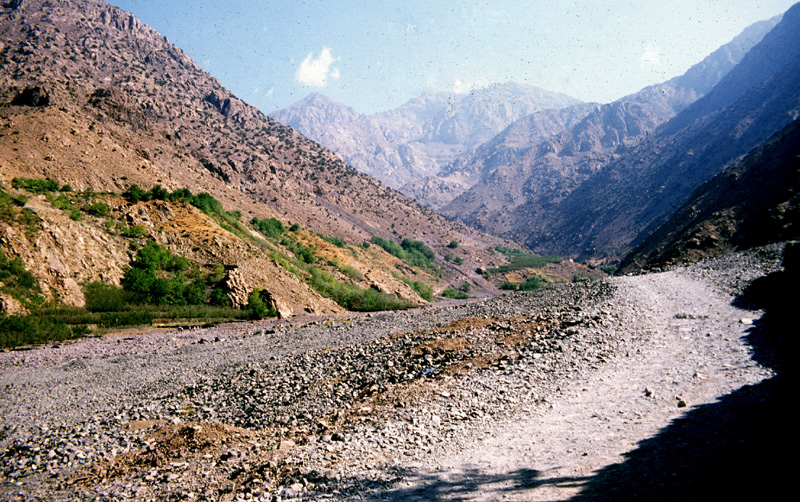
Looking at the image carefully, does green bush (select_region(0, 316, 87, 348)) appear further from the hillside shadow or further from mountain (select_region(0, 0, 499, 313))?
the hillside shadow

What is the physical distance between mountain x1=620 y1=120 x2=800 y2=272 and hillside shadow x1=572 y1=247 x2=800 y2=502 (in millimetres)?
27019

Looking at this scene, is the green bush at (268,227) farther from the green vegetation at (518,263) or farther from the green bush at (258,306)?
the green vegetation at (518,263)

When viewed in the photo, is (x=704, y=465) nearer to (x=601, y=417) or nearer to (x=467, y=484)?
(x=601, y=417)

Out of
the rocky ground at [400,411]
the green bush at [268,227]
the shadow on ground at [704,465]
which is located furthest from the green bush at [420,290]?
the shadow on ground at [704,465]

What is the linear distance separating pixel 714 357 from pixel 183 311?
26.8 m

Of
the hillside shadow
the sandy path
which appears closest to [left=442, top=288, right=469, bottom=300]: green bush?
the sandy path

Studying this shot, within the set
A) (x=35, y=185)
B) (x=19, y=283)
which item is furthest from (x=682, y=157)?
(x=19, y=283)

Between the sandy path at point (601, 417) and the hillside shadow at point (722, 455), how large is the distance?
267 mm

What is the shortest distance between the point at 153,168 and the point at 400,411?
44.6 m

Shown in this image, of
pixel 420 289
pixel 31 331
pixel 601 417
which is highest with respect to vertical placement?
pixel 420 289

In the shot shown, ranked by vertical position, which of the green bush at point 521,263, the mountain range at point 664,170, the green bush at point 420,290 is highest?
the mountain range at point 664,170

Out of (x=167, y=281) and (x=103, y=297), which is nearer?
(x=103, y=297)

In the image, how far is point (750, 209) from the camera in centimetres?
3759

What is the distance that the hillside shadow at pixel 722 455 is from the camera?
483cm
